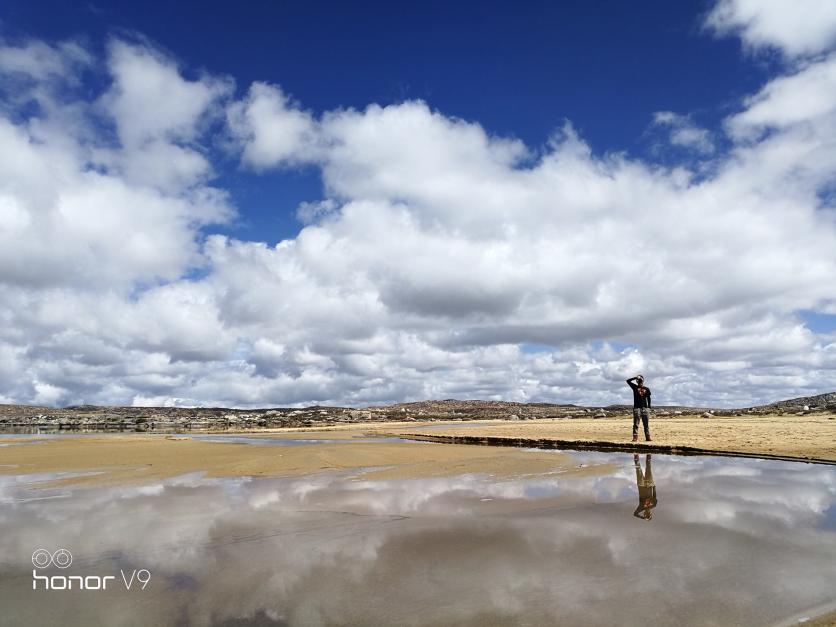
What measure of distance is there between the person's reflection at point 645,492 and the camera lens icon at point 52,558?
8307mm

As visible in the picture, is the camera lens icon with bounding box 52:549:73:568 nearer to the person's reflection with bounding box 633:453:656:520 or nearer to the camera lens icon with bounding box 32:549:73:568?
the camera lens icon with bounding box 32:549:73:568

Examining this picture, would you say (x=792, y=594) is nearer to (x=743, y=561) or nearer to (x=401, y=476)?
(x=743, y=561)

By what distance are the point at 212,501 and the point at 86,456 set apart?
45.1 ft

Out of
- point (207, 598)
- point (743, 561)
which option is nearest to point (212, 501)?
point (207, 598)

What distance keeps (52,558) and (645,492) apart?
1016 cm

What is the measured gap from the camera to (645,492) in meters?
10.5

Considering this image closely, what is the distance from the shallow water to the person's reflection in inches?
3.0

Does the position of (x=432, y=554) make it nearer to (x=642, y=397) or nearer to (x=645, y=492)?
(x=645, y=492)

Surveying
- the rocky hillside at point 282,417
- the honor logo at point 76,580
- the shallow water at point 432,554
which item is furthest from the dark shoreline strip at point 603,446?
the rocky hillside at point 282,417

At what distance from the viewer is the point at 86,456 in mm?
20516

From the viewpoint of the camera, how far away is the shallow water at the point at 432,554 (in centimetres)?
493

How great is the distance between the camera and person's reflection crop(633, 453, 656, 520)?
8.66 meters

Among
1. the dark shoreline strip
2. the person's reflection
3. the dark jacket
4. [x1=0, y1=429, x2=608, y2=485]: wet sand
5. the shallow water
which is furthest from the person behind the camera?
the dark jacket

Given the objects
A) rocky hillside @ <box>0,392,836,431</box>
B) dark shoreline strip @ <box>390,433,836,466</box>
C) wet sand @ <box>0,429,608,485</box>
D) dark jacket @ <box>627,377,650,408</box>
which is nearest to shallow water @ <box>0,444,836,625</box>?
wet sand @ <box>0,429,608,485</box>
